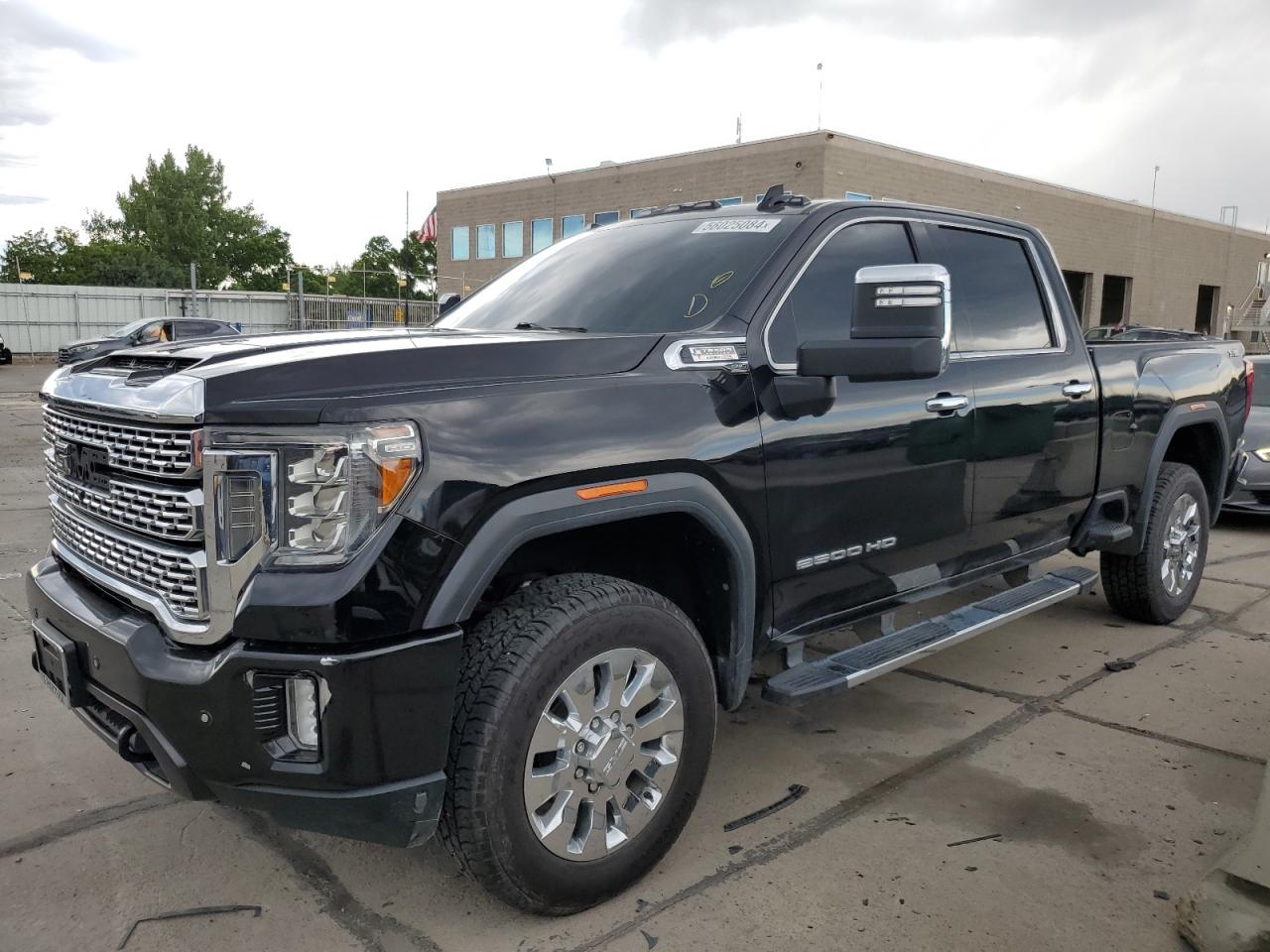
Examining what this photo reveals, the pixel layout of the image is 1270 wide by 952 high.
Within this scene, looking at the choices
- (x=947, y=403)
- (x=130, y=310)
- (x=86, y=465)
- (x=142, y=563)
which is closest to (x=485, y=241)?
(x=130, y=310)

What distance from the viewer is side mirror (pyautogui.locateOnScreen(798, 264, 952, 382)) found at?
2.84 meters

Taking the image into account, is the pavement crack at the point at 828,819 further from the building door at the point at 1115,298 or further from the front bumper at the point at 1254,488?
the building door at the point at 1115,298

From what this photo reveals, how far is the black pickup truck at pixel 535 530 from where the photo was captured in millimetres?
2293

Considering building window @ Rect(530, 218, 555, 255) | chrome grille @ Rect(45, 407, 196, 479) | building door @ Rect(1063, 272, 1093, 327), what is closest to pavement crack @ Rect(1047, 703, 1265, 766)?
chrome grille @ Rect(45, 407, 196, 479)

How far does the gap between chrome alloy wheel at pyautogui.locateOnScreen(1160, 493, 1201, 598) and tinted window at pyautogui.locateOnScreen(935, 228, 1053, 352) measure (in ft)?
5.25

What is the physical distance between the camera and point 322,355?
2525mm

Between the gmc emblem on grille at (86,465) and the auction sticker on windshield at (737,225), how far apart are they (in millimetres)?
2103

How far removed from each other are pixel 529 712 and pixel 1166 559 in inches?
169

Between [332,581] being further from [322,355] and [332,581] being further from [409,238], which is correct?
[409,238]

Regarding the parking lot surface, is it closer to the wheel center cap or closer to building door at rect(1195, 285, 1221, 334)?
the wheel center cap

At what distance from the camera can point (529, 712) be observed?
2473 mm

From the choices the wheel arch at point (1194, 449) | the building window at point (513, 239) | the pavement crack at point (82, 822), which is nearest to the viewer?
the pavement crack at point (82, 822)

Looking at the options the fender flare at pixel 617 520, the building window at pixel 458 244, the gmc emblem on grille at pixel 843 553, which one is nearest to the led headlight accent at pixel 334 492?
the fender flare at pixel 617 520

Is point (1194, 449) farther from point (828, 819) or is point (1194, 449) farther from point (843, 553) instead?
point (828, 819)
